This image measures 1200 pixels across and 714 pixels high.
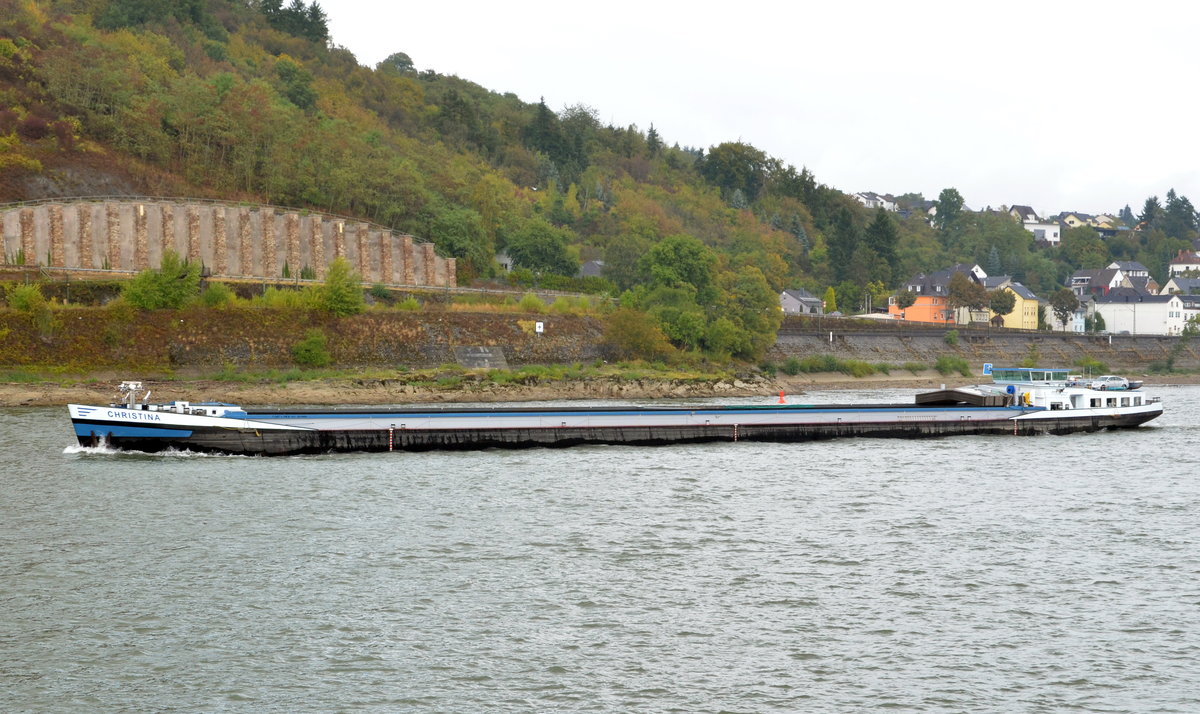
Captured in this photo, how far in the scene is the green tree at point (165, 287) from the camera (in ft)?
267

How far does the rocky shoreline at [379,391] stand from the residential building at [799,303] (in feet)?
192

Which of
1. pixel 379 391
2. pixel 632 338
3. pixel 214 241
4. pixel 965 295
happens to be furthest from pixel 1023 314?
pixel 379 391

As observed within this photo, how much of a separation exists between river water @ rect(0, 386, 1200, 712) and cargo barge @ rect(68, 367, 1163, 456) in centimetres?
239

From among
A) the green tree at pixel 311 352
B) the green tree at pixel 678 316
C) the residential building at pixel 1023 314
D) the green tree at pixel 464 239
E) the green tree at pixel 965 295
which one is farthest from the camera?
the residential building at pixel 1023 314

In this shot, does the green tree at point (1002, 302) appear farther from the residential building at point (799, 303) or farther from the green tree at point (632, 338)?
the green tree at point (632, 338)

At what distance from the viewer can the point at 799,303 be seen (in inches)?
6132

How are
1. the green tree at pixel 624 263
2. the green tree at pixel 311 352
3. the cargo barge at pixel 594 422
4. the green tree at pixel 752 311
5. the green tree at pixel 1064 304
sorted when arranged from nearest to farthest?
the cargo barge at pixel 594 422
the green tree at pixel 311 352
the green tree at pixel 752 311
the green tree at pixel 624 263
the green tree at pixel 1064 304

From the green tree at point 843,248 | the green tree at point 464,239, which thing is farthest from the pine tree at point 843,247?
the green tree at point 464,239

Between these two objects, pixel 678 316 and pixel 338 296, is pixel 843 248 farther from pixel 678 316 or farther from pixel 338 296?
pixel 338 296

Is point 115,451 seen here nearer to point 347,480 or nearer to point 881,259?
point 347,480

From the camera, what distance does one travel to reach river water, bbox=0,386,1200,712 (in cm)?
2098

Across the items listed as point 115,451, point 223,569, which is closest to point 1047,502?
point 223,569

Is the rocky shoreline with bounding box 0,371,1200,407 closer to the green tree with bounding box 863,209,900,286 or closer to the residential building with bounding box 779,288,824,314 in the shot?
the residential building with bounding box 779,288,824,314

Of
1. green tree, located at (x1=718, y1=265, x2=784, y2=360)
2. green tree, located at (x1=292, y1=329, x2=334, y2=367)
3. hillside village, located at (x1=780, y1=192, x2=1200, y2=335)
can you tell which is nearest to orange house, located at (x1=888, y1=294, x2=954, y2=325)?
hillside village, located at (x1=780, y1=192, x2=1200, y2=335)
